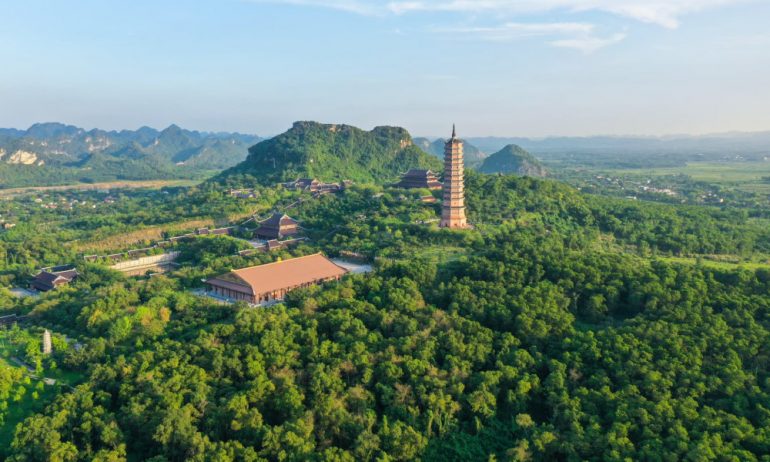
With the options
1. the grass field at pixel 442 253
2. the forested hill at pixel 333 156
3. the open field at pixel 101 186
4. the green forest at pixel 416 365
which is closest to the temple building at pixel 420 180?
the grass field at pixel 442 253

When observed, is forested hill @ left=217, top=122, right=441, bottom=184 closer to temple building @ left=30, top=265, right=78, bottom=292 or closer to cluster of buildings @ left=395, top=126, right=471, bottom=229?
cluster of buildings @ left=395, top=126, right=471, bottom=229

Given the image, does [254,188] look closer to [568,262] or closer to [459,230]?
[459,230]

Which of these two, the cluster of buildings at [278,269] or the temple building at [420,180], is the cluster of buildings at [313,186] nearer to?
the temple building at [420,180]

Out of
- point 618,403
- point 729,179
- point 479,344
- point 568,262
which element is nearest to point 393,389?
point 479,344

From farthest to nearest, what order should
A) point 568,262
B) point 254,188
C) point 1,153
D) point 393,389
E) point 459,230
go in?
point 1,153, point 254,188, point 459,230, point 568,262, point 393,389

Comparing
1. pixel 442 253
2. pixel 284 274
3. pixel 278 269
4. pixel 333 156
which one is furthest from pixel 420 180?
pixel 333 156
